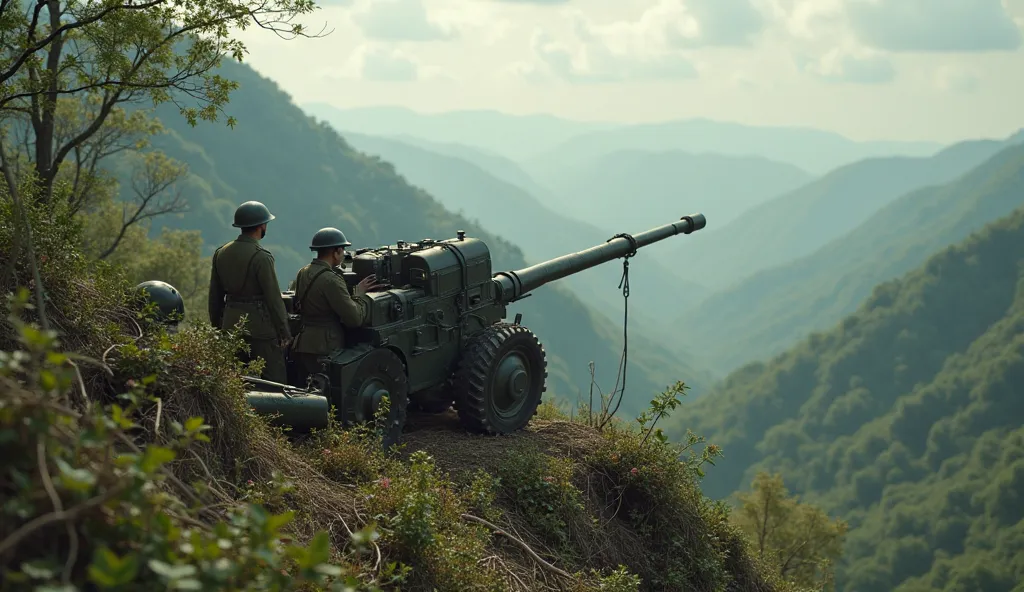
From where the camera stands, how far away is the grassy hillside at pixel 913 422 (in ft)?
265

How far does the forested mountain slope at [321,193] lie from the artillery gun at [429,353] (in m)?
120

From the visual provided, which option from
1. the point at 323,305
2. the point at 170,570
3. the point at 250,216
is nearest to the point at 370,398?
the point at 323,305

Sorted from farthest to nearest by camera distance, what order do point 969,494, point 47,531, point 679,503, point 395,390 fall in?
point 969,494 < point 679,503 < point 395,390 < point 47,531

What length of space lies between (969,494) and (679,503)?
8615 centimetres

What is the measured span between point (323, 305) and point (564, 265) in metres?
3.85

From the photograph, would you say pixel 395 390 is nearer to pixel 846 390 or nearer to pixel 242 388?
pixel 242 388

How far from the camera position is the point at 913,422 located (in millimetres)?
107438

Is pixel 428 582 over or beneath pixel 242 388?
beneath

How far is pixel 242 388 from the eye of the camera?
25.4ft

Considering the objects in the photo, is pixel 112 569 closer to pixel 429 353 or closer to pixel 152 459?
pixel 152 459

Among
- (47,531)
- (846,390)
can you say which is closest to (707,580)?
(47,531)

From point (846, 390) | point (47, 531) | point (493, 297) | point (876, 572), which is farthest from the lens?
point (846, 390)

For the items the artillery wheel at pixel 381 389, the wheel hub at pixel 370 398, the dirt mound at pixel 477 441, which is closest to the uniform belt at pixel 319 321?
the artillery wheel at pixel 381 389

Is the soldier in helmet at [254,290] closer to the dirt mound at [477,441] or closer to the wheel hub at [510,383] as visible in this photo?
the dirt mound at [477,441]
